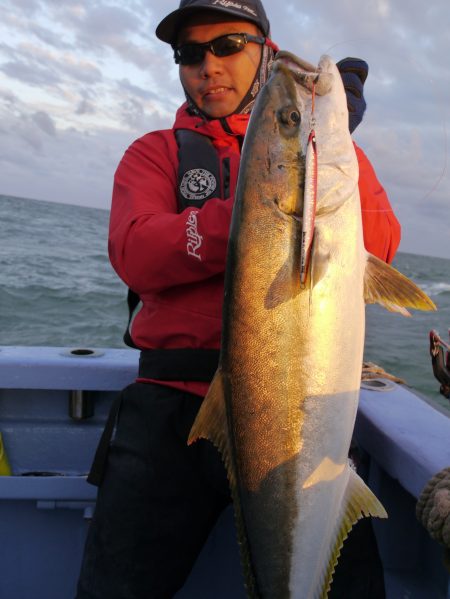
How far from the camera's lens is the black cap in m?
2.45

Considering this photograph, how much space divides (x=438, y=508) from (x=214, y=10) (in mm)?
2239

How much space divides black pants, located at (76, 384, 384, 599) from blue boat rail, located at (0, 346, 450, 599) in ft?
1.50

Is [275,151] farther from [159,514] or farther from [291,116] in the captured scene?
[159,514]

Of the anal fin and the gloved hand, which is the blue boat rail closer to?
the anal fin

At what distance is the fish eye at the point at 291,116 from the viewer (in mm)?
1818

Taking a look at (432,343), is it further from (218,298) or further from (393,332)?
(393,332)

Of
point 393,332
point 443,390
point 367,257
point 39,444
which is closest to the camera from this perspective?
point 367,257

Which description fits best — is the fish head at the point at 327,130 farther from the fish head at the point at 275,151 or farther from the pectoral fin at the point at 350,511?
the pectoral fin at the point at 350,511

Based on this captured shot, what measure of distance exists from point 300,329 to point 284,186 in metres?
0.46

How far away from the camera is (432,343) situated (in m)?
2.88

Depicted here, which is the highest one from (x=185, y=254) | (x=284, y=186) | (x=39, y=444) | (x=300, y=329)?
(x=284, y=186)

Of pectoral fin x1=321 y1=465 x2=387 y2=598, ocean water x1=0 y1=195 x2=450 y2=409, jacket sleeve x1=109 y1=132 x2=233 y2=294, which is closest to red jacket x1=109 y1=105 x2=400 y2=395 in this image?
jacket sleeve x1=109 y1=132 x2=233 y2=294

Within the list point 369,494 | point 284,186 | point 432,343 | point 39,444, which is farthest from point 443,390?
point 39,444

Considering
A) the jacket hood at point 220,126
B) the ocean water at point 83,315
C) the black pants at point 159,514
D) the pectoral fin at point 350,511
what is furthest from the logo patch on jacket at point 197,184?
the ocean water at point 83,315
